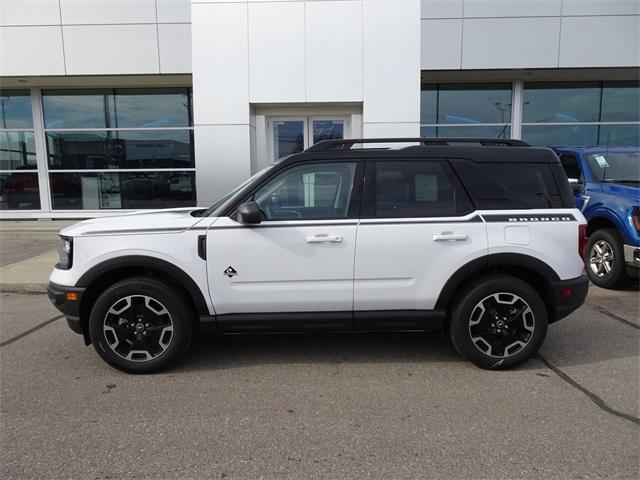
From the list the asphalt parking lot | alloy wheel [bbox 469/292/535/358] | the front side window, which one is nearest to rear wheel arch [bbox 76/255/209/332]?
the asphalt parking lot

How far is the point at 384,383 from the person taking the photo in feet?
12.4

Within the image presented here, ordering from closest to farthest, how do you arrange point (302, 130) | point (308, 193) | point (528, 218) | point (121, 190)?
point (528, 218)
point (308, 193)
point (302, 130)
point (121, 190)

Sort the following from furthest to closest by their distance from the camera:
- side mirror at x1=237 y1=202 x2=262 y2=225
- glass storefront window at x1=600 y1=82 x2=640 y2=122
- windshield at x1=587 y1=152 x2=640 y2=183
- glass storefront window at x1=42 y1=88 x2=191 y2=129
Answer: glass storefront window at x1=42 y1=88 x2=191 y2=129, glass storefront window at x1=600 y1=82 x2=640 y2=122, windshield at x1=587 y1=152 x2=640 y2=183, side mirror at x1=237 y1=202 x2=262 y2=225

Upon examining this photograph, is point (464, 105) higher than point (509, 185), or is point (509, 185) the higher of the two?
point (464, 105)

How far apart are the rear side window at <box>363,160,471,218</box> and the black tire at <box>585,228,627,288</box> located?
3.96 meters

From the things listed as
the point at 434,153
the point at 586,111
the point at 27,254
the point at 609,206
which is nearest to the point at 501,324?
the point at 434,153

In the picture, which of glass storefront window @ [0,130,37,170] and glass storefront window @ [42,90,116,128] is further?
glass storefront window @ [0,130,37,170]

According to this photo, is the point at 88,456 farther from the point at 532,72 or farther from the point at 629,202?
the point at 532,72

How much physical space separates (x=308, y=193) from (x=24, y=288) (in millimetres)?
5364

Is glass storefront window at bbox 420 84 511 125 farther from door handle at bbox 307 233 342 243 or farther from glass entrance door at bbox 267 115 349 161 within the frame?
door handle at bbox 307 233 342 243

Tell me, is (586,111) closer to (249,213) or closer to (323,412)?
(249,213)

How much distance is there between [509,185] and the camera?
3.98m

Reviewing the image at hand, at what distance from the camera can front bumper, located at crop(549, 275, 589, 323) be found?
3926 millimetres

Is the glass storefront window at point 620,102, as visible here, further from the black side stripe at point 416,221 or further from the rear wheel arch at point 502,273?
the black side stripe at point 416,221
